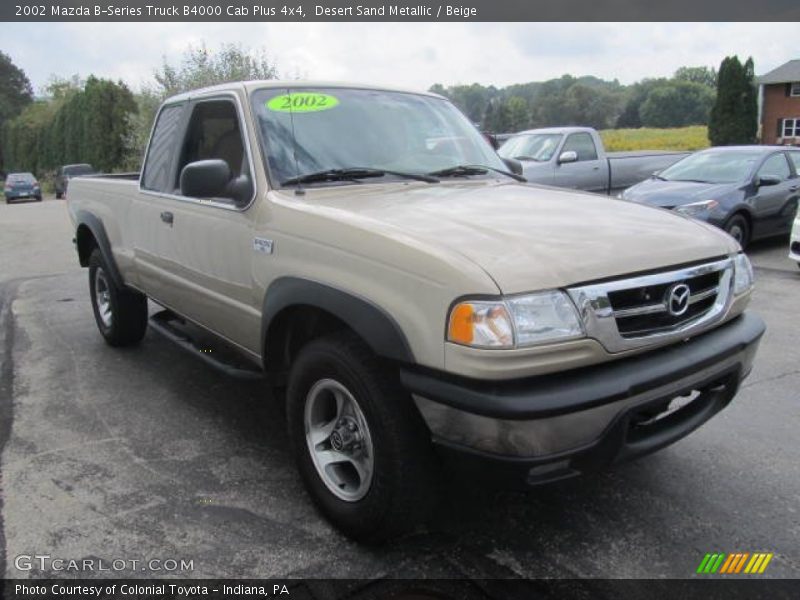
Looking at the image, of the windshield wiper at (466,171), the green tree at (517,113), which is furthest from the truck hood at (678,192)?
the green tree at (517,113)

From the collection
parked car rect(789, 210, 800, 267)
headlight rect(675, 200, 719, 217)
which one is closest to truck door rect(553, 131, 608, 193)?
headlight rect(675, 200, 719, 217)

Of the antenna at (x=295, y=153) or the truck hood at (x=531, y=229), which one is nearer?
the truck hood at (x=531, y=229)

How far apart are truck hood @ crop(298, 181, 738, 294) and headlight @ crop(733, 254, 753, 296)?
7 centimetres

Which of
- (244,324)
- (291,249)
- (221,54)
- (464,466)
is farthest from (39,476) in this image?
(221,54)

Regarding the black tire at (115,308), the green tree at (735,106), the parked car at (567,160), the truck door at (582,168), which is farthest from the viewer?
the green tree at (735,106)

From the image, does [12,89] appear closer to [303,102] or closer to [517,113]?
[517,113]

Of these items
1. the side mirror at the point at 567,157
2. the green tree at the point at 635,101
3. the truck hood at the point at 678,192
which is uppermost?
the green tree at the point at 635,101

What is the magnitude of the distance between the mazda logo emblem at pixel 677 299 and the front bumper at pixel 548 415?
174 millimetres

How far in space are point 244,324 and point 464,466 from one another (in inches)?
62.3

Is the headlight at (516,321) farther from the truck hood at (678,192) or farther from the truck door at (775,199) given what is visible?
the truck door at (775,199)

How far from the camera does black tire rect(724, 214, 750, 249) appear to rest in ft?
→ 31.0

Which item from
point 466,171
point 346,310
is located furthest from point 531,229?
point 466,171

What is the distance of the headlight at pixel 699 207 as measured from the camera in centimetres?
921

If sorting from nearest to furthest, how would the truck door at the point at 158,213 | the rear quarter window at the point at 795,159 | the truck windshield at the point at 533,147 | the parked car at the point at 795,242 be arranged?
the truck door at the point at 158,213 < the parked car at the point at 795,242 < the rear quarter window at the point at 795,159 < the truck windshield at the point at 533,147
